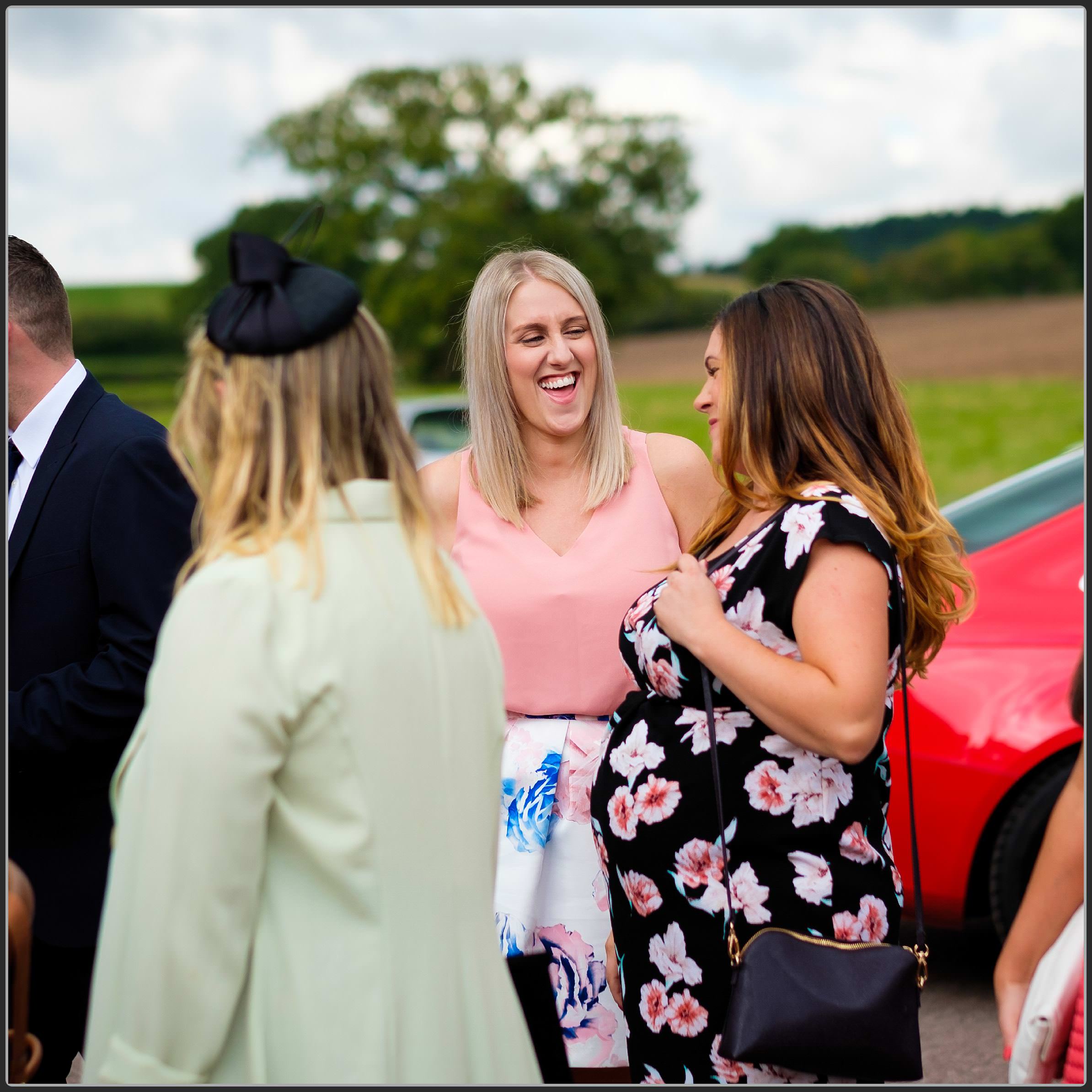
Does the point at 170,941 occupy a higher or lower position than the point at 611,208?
lower

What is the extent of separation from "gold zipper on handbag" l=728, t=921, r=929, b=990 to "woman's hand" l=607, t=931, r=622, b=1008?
1.41ft

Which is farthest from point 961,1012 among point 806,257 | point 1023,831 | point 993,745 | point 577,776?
point 806,257

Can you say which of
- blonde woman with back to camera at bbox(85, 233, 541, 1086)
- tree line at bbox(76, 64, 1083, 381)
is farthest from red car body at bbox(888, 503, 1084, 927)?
tree line at bbox(76, 64, 1083, 381)

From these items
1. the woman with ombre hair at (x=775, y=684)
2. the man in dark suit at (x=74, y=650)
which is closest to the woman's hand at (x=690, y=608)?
the woman with ombre hair at (x=775, y=684)

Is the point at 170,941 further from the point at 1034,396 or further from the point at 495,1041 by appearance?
the point at 1034,396

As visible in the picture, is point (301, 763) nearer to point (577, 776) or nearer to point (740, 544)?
point (740, 544)

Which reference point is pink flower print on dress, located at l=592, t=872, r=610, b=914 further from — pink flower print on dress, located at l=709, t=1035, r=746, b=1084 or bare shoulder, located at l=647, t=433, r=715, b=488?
bare shoulder, located at l=647, t=433, r=715, b=488

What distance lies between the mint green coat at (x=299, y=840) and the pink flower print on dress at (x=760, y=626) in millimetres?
724

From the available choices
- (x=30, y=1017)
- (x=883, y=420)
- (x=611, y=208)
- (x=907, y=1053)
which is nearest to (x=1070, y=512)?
(x=883, y=420)

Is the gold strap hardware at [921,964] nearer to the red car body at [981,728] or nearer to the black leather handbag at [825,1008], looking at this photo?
the black leather handbag at [825,1008]

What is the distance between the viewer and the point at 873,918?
82.5 inches

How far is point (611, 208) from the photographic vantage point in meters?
51.8

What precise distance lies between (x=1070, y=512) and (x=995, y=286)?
4663cm

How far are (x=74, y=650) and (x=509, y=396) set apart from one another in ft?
3.91
